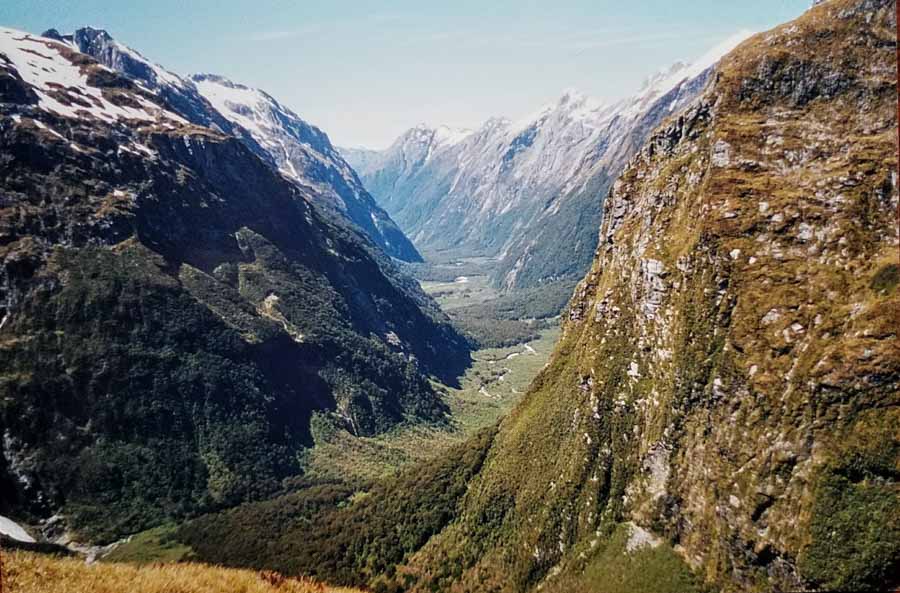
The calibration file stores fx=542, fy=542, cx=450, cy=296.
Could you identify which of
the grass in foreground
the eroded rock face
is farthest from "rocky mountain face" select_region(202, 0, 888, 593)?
the grass in foreground

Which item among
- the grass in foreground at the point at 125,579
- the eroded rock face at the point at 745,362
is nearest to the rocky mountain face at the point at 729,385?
the eroded rock face at the point at 745,362

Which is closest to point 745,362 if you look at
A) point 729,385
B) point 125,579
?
point 729,385

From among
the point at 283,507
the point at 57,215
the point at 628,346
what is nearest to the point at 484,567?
the point at 628,346

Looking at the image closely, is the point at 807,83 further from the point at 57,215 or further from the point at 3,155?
the point at 3,155

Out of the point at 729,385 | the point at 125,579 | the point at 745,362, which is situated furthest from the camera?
the point at 729,385

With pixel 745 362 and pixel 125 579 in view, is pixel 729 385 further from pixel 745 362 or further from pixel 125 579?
pixel 125 579

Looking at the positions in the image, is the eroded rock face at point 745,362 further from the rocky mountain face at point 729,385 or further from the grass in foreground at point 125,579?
the grass in foreground at point 125,579

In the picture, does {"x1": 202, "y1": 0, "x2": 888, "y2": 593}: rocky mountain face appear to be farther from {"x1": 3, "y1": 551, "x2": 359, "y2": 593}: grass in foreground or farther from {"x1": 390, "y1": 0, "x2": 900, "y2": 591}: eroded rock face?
{"x1": 3, "y1": 551, "x2": 359, "y2": 593}: grass in foreground
